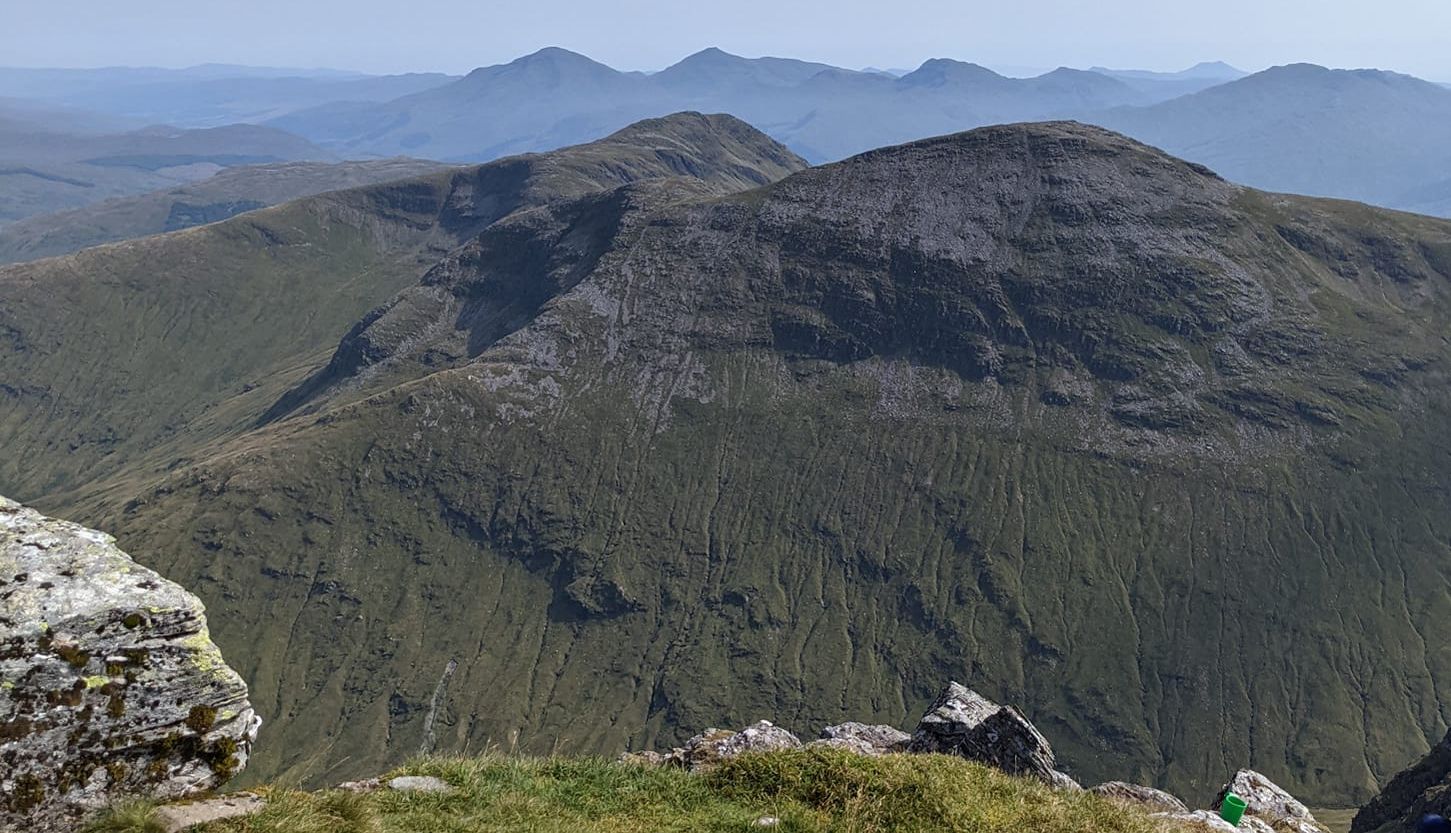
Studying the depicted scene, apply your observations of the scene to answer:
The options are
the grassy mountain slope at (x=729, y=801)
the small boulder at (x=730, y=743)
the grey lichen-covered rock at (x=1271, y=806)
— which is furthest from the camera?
the grey lichen-covered rock at (x=1271, y=806)

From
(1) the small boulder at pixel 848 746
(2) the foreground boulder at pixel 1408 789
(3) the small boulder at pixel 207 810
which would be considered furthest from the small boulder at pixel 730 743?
(2) the foreground boulder at pixel 1408 789

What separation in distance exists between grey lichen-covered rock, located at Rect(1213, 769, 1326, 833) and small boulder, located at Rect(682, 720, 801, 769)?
14.8 m

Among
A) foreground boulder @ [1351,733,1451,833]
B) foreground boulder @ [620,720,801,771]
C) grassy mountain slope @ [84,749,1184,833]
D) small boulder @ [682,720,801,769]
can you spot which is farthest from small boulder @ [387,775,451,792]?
foreground boulder @ [1351,733,1451,833]

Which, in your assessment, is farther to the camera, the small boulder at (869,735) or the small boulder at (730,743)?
the small boulder at (869,735)

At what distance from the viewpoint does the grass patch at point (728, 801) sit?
1491 cm

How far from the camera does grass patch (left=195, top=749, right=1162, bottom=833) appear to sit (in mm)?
14906

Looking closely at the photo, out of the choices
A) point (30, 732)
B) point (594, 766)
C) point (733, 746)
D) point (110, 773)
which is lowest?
point (733, 746)

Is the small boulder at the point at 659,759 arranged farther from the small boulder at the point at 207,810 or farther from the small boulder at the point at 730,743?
the small boulder at the point at 207,810

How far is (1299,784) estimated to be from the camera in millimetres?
199125

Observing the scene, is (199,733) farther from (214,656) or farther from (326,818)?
(326,818)

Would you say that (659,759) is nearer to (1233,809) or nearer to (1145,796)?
(1145,796)

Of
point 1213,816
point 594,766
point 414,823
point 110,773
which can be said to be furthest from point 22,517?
point 1213,816

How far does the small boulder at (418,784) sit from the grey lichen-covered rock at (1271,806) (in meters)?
23.4

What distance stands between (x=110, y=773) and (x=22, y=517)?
251 inches
